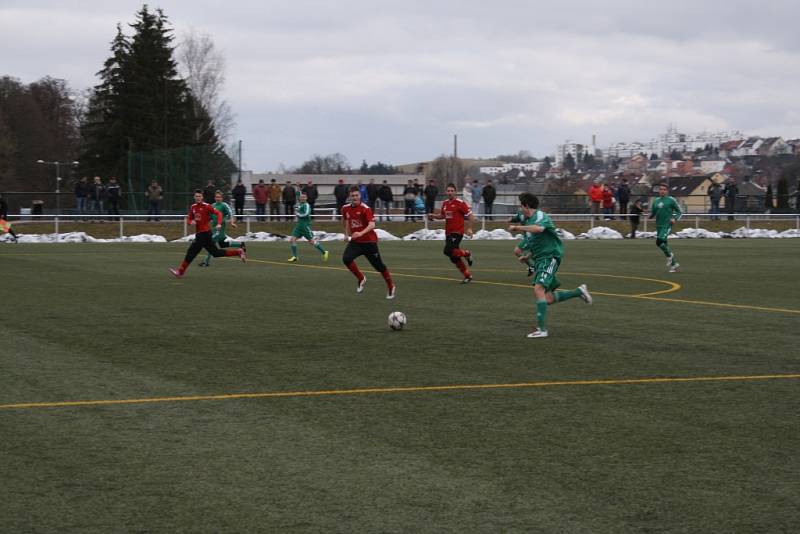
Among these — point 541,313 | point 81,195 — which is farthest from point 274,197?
point 541,313

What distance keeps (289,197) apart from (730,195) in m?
23.1

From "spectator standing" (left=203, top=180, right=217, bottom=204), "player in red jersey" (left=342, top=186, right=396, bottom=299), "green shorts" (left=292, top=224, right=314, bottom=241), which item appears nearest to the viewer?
"player in red jersey" (left=342, top=186, right=396, bottom=299)

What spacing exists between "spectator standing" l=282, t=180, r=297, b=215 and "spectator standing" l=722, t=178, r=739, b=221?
69.2 feet

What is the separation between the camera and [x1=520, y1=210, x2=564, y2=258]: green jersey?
13969 mm

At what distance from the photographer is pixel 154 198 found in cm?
4697

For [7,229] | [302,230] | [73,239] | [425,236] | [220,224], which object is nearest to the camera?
[220,224]

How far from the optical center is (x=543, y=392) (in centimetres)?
971

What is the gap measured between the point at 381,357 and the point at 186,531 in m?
6.28

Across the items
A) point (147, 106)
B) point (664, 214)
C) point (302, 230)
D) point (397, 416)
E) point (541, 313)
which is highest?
point (147, 106)

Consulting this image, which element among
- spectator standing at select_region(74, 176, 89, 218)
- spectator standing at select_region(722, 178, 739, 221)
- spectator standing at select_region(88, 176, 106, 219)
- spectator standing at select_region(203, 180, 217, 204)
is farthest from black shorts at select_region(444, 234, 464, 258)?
spectator standing at select_region(722, 178, 739, 221)

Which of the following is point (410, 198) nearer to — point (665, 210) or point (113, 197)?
point (113, 197)

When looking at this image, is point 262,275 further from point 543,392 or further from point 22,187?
point 22,187

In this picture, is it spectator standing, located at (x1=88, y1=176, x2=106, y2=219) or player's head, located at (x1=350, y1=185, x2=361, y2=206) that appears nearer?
player's head, located at (x1=350, y1=185, x2=361, y2=206)

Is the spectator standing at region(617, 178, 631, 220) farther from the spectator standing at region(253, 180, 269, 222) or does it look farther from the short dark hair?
the short dark hair
